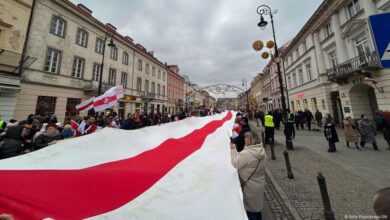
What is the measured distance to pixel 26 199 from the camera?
174 cm

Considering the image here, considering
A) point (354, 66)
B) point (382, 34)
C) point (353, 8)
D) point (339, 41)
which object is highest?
point (353, 8)

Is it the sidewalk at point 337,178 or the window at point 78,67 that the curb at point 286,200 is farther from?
the window at point 78,67

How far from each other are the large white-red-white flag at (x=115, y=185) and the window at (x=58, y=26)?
59.6ft

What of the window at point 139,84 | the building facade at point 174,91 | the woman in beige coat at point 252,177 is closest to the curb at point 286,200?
the woman in beige coat at point 252,177

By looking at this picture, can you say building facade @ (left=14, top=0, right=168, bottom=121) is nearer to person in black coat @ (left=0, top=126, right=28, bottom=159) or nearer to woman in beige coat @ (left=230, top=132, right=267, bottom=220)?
person in black coat @ (left=0, top=126, right=28, bottom=159)

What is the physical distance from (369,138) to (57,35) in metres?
24.8

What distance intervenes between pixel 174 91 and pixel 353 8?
37.2 m

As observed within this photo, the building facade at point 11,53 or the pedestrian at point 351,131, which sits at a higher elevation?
the building facade at point 11,53

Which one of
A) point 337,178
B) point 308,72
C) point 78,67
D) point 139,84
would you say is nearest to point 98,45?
point 78,67

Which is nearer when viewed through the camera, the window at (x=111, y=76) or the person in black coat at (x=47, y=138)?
the person in black coat at (x=47, y=138)

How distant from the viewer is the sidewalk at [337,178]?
354 centimetres

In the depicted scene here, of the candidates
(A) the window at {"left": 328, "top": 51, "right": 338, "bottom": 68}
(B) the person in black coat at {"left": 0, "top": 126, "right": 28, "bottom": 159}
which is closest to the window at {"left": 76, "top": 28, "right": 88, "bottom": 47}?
(B) the person in black coat at {"left": 0, "top": 126, "right": 28, "bottom": 159}

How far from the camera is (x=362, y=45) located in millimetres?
13305

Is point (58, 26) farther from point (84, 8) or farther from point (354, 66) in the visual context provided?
point (354, 66)
